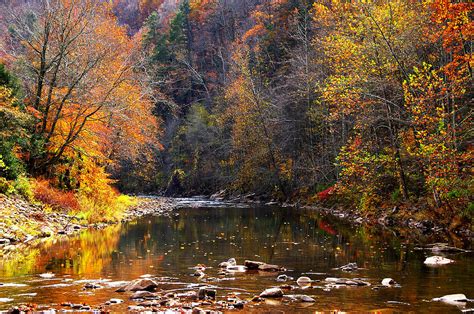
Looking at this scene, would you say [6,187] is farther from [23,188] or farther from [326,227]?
[326,227]

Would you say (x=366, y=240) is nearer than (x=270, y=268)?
No

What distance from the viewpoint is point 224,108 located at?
2265 inches

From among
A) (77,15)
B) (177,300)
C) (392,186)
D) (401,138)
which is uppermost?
(77,15)

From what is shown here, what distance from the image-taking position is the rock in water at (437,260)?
12844 millimetres

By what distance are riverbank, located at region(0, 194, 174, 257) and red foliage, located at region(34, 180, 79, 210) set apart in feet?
1.71

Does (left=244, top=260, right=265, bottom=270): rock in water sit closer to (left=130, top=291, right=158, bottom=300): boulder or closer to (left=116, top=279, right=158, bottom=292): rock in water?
(left=116, top=279, right=158, bottom=292): rock in water

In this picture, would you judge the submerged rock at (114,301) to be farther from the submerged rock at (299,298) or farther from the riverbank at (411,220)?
the riverbank at (411,220)

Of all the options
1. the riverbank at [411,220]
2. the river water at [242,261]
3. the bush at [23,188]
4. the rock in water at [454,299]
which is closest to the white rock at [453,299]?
the rock in water at [454,299]

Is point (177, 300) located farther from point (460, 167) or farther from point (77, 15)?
point (77, 15)

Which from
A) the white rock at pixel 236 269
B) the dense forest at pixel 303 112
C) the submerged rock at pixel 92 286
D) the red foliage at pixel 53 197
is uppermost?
the dense forest at pixel 303 112

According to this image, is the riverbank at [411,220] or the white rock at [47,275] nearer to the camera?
the white rock at [47,275]

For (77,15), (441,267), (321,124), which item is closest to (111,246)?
(441,267)

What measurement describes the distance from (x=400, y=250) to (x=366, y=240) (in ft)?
8.97

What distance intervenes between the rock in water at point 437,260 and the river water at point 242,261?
0.23 meters
